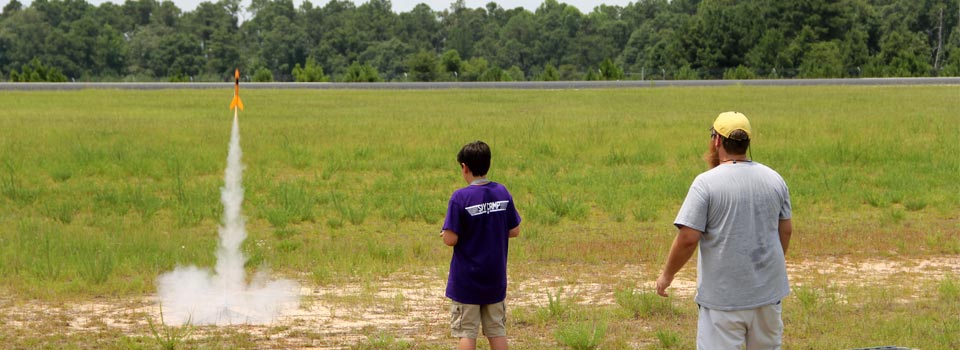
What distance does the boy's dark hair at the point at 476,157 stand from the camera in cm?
707

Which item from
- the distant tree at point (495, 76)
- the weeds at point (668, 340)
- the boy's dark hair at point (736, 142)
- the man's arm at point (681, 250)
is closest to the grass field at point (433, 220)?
the weeds at point (668, 340)

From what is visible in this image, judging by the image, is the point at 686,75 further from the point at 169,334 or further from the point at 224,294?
the point at 169,334

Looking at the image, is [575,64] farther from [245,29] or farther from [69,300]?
[69,300]

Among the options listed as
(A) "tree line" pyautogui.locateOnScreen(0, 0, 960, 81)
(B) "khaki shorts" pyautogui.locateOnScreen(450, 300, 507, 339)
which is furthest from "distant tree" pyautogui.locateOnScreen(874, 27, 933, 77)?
(B) "khaki shorts" pyautogui.locateOnScreen(450, 300, 507, 339)

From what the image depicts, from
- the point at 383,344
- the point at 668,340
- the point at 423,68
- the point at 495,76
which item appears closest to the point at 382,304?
the point at 383,344

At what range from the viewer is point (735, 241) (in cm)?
595

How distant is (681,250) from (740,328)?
1.73ft

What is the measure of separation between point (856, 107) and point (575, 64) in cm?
9162

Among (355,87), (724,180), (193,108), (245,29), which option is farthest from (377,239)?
(245,29)

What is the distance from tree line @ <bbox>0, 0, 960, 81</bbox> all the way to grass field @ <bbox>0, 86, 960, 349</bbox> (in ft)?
128

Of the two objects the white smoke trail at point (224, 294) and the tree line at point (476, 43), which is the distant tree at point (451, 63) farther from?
the white smoke trail at point (224, 294)

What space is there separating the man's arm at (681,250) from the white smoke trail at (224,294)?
5.04m

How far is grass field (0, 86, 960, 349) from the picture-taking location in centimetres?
981

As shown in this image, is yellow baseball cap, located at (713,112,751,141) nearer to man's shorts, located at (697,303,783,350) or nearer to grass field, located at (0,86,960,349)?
man's shorts, located at (697,303,783,350)
